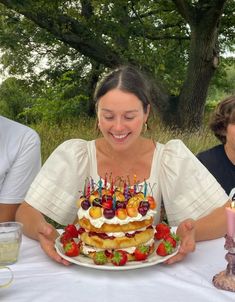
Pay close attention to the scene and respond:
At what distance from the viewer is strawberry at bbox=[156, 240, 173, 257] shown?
1.57 meters

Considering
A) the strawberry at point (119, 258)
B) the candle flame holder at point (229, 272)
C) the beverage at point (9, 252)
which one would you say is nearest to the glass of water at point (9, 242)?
the beverage at point (9, 252)

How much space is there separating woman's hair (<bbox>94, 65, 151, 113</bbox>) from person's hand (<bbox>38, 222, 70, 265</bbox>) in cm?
68

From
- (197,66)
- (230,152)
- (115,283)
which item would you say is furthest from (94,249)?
(197,66)

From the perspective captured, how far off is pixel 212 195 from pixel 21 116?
41.6 feet

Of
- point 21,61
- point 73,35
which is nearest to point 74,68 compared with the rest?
point 21,61

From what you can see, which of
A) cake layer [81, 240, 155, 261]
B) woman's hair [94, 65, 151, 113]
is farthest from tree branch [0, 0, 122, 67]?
cake layer [81, 240, 155, 261]

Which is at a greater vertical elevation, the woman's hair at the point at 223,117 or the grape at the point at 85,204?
the woman's hair at the point at 223,117

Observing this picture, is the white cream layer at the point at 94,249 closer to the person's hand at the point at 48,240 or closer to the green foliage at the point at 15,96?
the person's hand at the point at 48,240

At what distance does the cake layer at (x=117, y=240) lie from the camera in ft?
5.00

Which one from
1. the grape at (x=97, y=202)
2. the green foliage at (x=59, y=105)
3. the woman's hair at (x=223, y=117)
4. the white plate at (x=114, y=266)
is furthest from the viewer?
the green foliage at (x=59, y=105)

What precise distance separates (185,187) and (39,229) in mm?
671

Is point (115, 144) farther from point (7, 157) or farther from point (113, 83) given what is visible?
point (7, 157)

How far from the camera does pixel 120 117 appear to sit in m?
2.00

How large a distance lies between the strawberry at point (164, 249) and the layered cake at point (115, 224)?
35 millimetres
